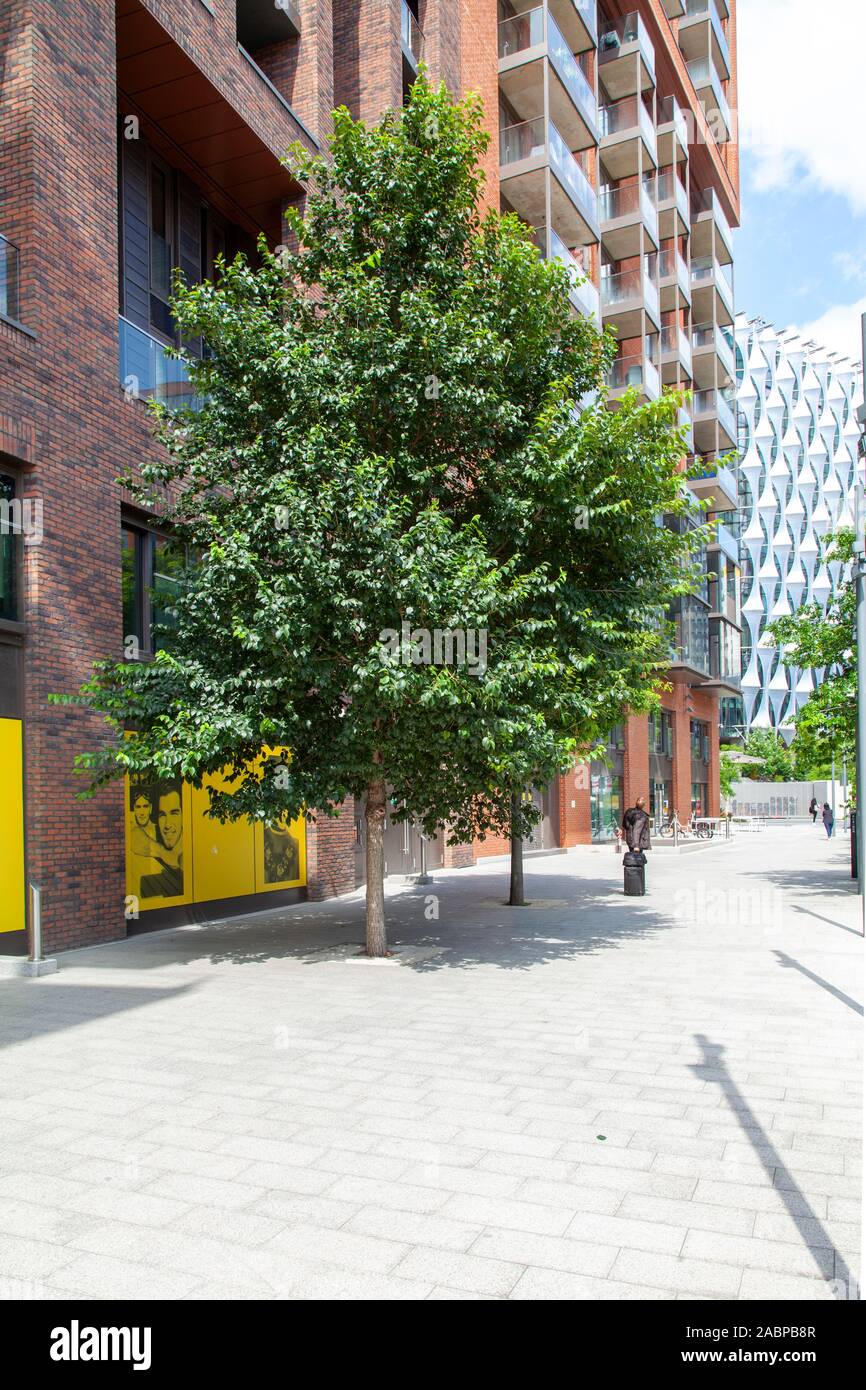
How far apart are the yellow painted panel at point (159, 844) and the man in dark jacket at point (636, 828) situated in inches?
329

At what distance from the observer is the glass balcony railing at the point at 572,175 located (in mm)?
28609

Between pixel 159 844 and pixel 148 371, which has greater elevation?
pixel 148 371

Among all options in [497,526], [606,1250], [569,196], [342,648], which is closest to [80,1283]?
[606,1250]

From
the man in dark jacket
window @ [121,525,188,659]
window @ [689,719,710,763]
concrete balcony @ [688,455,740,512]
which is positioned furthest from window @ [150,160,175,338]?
window @ [689,719,710,763]

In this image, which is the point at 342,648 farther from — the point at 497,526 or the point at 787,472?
the point at 787,472

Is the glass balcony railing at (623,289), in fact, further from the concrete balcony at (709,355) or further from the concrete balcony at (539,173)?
the concrete balcony at (709,355)

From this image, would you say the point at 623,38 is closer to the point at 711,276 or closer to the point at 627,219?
the point at 627,219

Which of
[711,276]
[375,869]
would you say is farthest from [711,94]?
[375,869]

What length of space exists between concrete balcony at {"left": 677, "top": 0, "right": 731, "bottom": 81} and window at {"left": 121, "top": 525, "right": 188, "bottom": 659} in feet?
139

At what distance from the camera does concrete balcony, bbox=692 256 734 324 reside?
147 feet

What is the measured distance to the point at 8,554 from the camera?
11109 millimetres

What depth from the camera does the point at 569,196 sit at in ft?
97.1

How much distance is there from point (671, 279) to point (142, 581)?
110 feet

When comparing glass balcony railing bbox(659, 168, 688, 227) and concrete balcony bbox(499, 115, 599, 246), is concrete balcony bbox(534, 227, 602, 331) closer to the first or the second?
concrete balcony bbox(499, 115, 599, 246)
